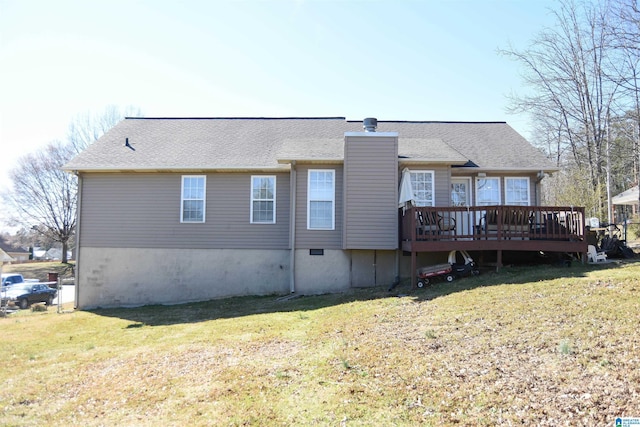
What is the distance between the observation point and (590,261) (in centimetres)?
1123

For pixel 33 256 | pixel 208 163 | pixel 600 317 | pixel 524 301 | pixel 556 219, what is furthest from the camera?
pixel 33 256

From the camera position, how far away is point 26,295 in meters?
19.3

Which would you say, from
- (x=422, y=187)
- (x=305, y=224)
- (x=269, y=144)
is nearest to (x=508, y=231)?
(x=422, y=187)

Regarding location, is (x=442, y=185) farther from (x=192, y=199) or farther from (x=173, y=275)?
(x=173, y=275)

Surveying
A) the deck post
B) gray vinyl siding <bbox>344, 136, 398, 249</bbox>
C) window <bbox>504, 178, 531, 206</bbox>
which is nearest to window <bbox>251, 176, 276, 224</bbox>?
gray vinyl siding <bbox>344, 136, 398, 249</bbox>

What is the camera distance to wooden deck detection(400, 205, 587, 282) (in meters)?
10.8

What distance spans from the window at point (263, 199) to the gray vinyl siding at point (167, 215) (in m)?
0.14

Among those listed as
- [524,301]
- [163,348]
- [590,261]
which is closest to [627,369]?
[524,301]

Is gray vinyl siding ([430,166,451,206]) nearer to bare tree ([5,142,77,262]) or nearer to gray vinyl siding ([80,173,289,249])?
gray vinyl siding ([80,173,289,249])

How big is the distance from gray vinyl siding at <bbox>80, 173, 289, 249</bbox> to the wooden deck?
4.44m

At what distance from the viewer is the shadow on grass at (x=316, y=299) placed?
970cm

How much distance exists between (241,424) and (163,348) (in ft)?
12.8

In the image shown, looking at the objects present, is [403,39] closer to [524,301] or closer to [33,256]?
[524,301]

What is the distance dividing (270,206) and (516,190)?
793 centimetres
